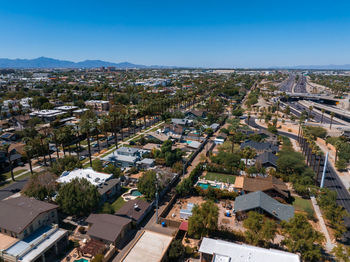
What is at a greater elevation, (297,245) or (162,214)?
(297,245)

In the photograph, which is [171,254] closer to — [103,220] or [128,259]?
[128,259]

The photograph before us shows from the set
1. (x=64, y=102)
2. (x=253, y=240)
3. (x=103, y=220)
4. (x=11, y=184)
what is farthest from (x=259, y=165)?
(x=64, y=102)

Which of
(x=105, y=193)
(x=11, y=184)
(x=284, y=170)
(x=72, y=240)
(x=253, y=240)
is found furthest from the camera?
(x=284, y=170)

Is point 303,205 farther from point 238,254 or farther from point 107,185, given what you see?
point 107,185

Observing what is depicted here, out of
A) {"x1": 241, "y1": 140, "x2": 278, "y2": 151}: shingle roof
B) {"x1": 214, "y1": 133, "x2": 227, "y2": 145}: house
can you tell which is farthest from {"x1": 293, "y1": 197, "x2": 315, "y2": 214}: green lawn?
{"x1": 214, "y1": 133, "x2": 227, "y2": 145}: house

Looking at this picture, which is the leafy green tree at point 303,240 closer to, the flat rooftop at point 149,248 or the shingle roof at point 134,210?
the flat rooftop at point 149,248

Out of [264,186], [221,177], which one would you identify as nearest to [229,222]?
[264,186]

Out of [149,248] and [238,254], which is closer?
[238,254]
